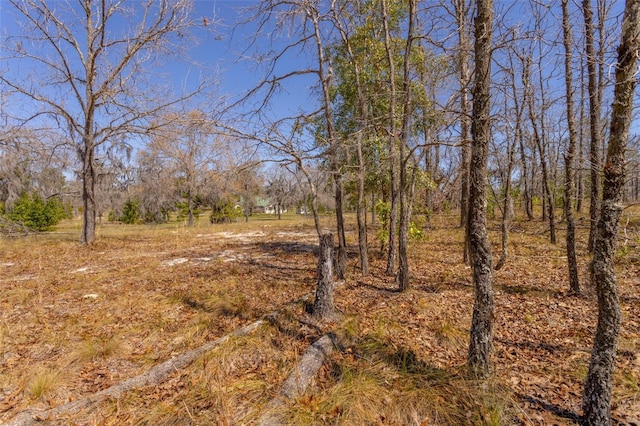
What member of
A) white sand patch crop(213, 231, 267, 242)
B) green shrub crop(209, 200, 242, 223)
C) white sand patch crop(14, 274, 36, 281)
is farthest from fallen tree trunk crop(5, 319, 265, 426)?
green shrub crop(209, 200, 242, 223)

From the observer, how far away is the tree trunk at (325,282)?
4.42 metres

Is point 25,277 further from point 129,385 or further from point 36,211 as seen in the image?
point 36,211

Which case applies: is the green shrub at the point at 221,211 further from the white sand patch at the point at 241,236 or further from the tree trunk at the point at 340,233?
the tree trunk at the point at 340,233

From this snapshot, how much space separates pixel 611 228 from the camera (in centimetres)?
209

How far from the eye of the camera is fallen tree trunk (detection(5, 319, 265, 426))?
246 cm

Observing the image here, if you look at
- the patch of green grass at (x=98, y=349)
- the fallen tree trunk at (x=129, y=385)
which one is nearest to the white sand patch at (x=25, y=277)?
the patch of green grass at (x=98, y=349)

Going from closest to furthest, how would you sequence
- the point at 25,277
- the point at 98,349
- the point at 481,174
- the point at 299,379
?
the point at 481,174
the point at 299,379
the point at 98,349
the point at 25,277

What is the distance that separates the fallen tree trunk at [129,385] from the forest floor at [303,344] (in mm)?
71

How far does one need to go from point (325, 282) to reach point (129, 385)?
262 cm

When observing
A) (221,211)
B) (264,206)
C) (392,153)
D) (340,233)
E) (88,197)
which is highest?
(392,153)

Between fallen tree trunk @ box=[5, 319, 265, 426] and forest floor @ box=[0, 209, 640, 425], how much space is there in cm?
7

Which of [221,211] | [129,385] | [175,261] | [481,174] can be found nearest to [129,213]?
[221,211]

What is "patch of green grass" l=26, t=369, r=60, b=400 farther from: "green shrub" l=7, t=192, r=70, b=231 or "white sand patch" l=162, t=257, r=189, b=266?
"green shrub" l=7, t=192, r=70, b=231

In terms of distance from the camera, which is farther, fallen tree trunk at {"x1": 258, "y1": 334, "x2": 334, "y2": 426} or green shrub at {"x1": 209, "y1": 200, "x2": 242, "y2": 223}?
green shrub at {"x1": 209, "y1": 200, "x2": 242, "y2": 223}
